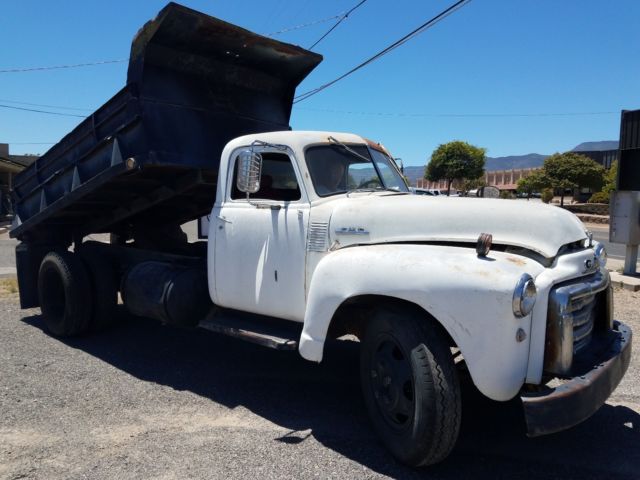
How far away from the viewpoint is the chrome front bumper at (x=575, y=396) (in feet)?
9.36

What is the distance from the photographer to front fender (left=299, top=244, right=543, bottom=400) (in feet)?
9.62

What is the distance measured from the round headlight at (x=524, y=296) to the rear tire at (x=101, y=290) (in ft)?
15.9

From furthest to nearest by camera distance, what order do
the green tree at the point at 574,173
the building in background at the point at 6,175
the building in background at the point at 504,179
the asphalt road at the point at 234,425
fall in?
1. the building in background at the point at 504,179
2. the green tree at the point at 574,173
3. the building in background at the point at 6,175
4. the asphalt road at the point at 234,425

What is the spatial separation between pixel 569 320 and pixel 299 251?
190 centimetres

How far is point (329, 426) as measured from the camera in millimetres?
4059

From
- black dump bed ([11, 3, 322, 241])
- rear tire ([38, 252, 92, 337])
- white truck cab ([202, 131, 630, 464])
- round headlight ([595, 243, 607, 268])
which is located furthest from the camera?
rear tire ([38, 252, 92, 337])

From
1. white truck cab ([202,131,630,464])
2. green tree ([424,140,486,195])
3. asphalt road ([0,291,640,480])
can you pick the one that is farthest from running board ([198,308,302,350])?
green tree ([424,140,486,195])

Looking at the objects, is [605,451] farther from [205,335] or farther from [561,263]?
[205,335]

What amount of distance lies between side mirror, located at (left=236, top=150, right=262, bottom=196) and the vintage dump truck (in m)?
0.01

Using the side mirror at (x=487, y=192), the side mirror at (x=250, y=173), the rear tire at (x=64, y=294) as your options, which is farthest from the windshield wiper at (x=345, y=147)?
the rear tire at (x=64, y=294)

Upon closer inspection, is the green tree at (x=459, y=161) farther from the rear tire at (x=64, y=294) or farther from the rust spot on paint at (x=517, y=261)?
the rust spot on paint at (x=517, y=261)

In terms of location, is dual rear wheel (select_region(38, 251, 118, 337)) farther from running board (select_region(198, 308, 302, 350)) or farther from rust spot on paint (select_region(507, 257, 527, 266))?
rust spot on paint (select_region(507, 257, 527, 266))

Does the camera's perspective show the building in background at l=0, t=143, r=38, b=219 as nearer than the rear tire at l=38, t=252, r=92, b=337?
No

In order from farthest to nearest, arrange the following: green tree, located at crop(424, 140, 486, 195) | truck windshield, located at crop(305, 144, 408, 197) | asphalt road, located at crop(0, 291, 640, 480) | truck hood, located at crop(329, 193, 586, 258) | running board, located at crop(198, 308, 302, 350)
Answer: green tree, located at crop(424, 140, 486, 195) < truck windshield, located at crop(305, 144, 408, 197) < running board, located at crop(198, 308, 302, 350) < asphalt road, located at crop(0, 291, 640, 480) < truck hood, located at crop(329, 193, 586, 258)
